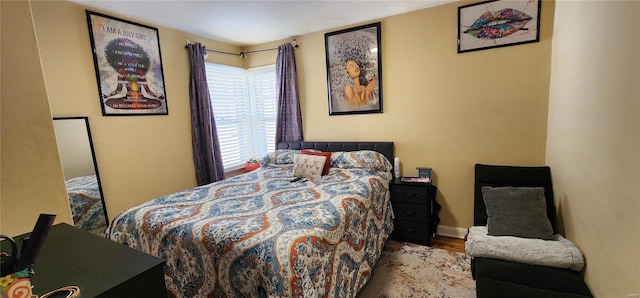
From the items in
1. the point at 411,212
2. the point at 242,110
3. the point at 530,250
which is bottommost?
the point at 411,212

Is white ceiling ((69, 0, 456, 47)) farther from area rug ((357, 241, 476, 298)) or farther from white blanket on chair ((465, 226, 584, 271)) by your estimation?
area rug ((357, 241, 476, 298))

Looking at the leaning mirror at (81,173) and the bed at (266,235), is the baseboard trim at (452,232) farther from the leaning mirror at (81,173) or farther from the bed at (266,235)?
the leaning mirror at (81,173)

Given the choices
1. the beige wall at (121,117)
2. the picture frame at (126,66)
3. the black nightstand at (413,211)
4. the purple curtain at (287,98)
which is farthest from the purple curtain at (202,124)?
the black nightstand at (413,211)

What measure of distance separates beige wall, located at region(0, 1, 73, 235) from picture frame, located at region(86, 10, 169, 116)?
1732mm

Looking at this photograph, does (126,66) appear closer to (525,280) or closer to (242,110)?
(242,110)

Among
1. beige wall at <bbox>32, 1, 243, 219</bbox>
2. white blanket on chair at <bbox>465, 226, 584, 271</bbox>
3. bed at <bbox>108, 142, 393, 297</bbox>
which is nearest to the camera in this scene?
bed at <bbox>108, 142, 393, 297</bbox>

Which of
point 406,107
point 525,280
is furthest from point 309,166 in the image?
point 525,280

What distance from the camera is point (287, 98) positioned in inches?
146

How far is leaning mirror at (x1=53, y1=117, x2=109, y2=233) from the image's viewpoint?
2344 millimetres

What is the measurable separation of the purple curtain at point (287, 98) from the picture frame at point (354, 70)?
1.60ft

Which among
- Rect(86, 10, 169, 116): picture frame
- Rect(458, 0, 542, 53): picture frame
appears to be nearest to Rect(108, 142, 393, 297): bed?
Rect(86, 10, 169, 116): picture frame

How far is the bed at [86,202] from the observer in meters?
2.42

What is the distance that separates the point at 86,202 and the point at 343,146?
2.62m

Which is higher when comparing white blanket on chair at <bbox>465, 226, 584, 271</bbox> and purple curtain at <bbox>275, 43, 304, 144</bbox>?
purple curtain at <bbox>275, 43, 304, 144</bbox>
